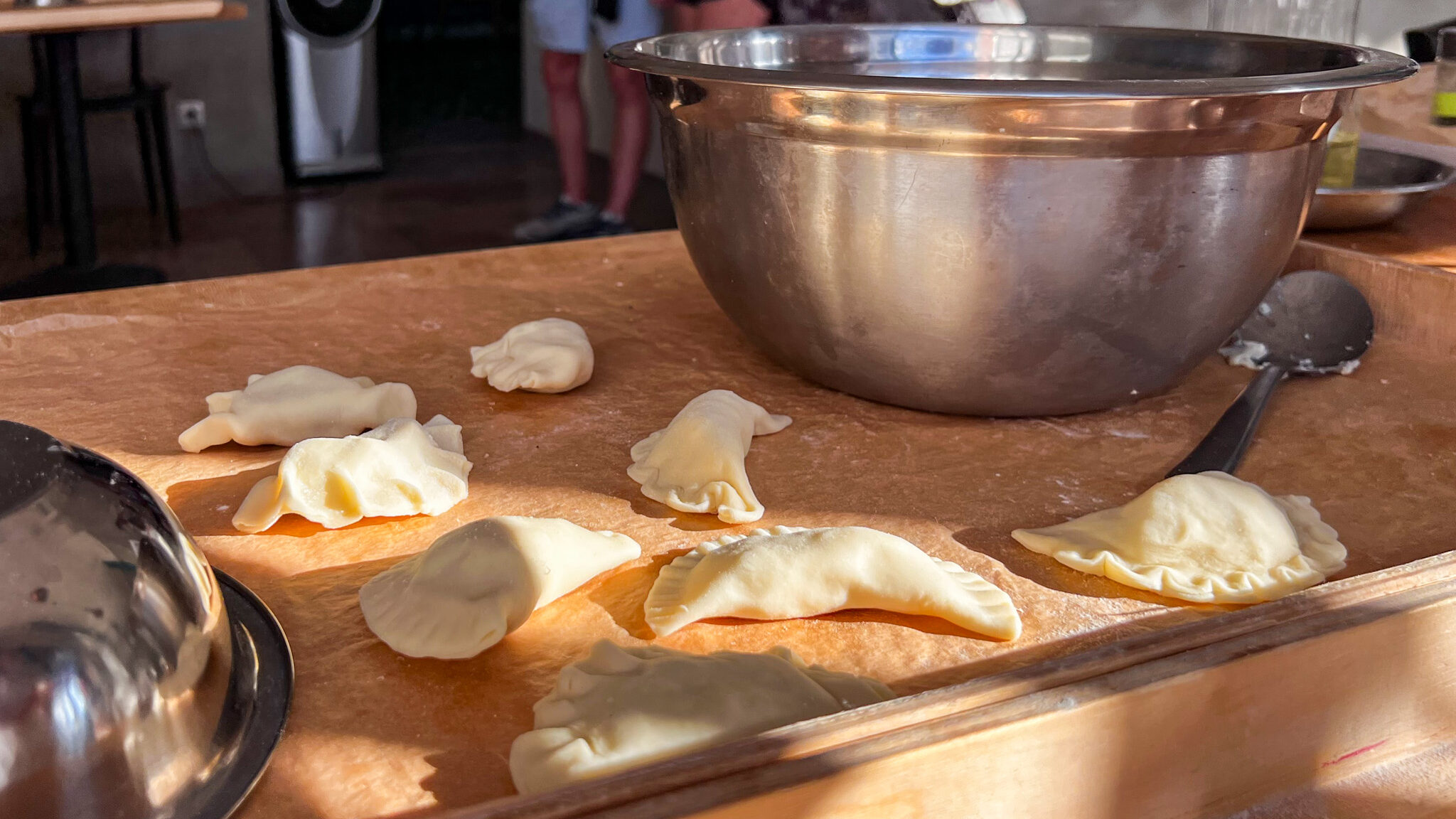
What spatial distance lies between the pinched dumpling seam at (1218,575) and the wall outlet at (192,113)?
18.2 feet

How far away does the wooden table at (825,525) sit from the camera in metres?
0.54

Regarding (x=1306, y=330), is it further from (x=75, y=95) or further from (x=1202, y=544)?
(x=75, y=95)

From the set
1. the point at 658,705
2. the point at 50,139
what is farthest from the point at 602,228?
the point at 658,705

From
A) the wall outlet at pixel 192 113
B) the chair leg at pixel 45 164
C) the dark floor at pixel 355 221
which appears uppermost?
the wall outlet at pixel 192 113

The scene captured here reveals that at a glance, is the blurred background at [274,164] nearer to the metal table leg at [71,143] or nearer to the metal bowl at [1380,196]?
the metal table leg at [71,143]

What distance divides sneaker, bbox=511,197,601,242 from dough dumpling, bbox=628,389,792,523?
3.78 m

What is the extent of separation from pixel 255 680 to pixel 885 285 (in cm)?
55

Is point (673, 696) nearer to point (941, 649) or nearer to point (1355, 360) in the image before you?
point (941, 649)

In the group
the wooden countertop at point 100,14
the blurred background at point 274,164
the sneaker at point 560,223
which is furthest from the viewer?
the sneaker at point 560,223

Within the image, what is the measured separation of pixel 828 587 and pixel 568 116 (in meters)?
4.27

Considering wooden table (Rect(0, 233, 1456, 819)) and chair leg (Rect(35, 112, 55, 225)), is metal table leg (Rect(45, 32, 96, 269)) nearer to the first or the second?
chair leg (Rect(35, 112, 55, 225))

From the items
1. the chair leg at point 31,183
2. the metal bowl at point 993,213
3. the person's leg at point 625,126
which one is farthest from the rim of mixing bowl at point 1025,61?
the chair leg at point 31,183

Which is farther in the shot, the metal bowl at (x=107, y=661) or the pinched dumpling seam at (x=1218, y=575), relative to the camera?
the pinched dumpling seam at (x=1218, y=575)

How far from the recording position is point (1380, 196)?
1.40 m
